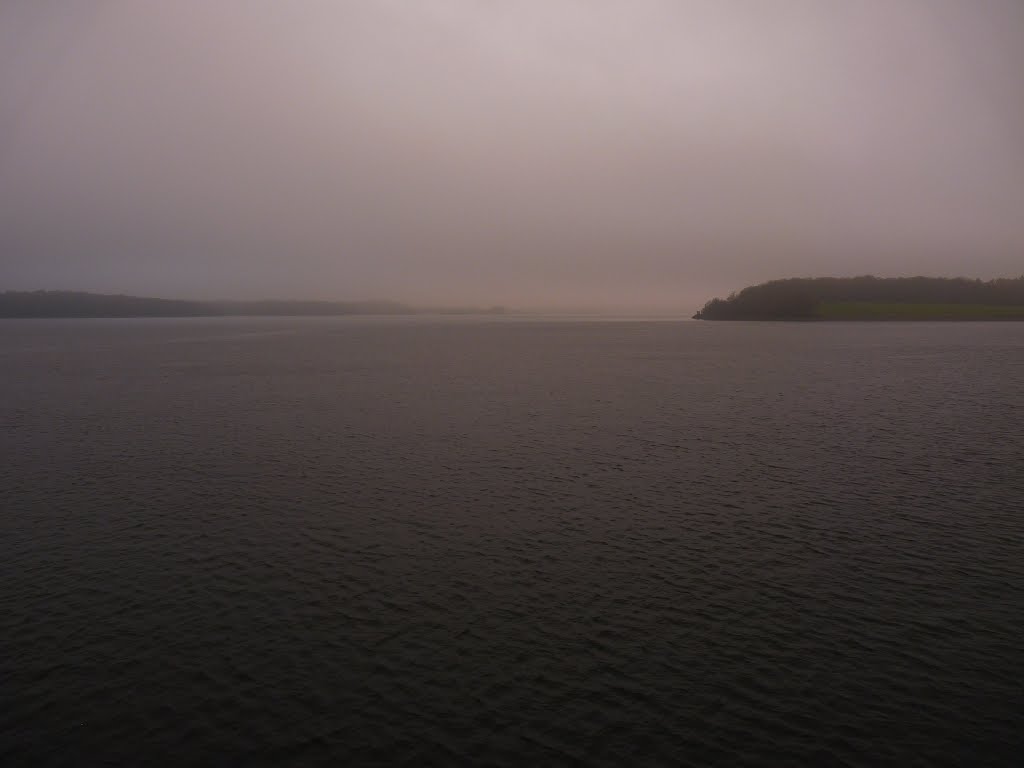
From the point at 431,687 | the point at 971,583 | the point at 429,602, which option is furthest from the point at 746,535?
the point at 431,687

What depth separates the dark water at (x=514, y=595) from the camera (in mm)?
19406

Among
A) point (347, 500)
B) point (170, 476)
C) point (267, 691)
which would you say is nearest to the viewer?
point (267, 691)

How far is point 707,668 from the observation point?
73.4 feet

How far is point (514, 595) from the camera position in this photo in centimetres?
2817

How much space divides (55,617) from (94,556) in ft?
22.8

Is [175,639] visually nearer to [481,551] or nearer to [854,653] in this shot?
[481,551]

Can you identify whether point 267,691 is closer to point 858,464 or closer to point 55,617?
point 55,617

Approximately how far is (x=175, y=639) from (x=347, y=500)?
17.7 m

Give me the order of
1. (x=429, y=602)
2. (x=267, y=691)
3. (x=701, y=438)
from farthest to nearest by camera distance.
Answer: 1. (x=701, y=438)
2. (x=429, y=602)
3. (x=267, y=691)

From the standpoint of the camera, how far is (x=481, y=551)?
3319 cm

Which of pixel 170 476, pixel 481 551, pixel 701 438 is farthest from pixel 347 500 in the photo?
pixel 701 438

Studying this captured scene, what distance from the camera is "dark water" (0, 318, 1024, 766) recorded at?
63.7 feet

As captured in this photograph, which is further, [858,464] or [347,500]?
[858,464]

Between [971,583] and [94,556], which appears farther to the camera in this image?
[94,556]
